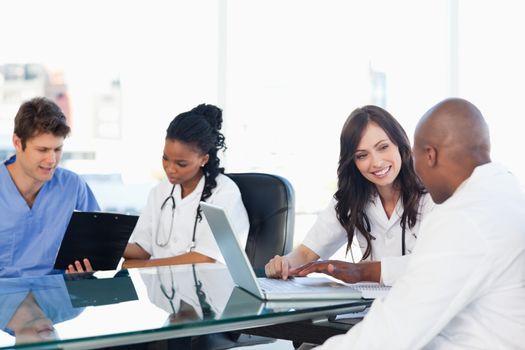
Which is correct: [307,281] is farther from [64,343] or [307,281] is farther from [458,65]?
[458,65]

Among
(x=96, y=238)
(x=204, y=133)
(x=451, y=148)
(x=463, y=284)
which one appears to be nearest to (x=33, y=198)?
(x=96, y=238)

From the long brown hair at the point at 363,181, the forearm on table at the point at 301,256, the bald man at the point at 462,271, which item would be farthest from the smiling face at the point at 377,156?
the bald man at the point at 462,271

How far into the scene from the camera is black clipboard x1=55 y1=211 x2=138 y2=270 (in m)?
2.26

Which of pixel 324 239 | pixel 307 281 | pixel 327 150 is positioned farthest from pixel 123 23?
pixel 307 281

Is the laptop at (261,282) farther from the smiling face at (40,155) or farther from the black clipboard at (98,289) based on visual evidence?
the smiling face at (40,155)

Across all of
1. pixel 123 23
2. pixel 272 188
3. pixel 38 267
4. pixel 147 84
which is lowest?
pixel 38 267

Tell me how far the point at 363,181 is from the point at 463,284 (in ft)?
3.85

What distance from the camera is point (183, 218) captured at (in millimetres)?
2738

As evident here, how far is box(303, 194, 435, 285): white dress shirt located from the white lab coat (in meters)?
0.27

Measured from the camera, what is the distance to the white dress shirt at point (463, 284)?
1.38 metres

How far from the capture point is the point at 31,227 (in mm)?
2609

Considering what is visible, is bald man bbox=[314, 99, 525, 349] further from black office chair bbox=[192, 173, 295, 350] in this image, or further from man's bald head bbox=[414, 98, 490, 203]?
Answer: black office chair bbox=[192, 173, 295, 350]

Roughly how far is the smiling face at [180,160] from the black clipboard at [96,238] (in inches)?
18.2

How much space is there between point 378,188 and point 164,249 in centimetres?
79
